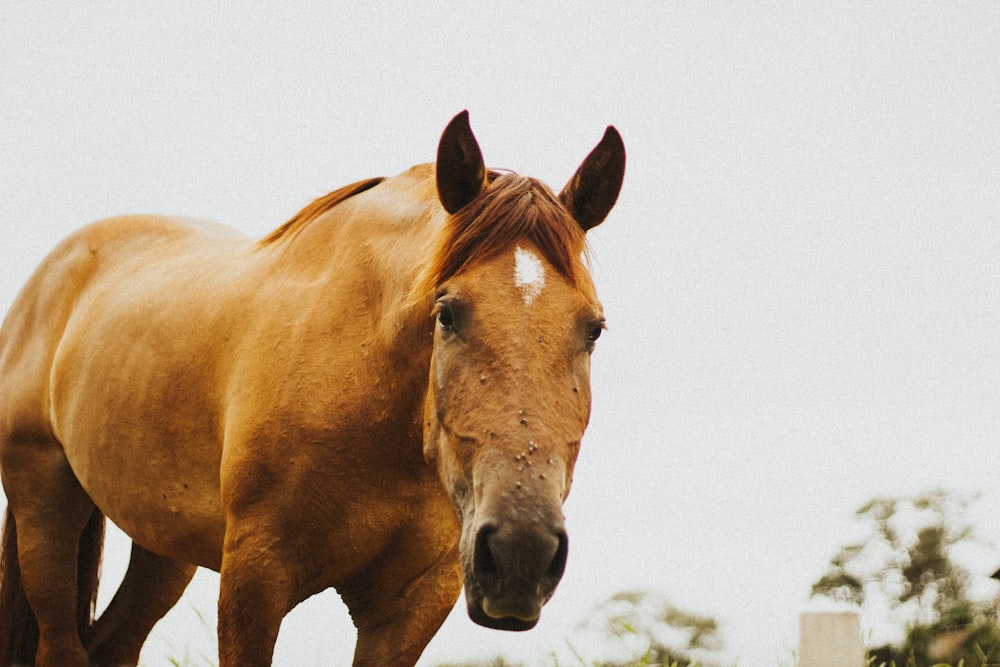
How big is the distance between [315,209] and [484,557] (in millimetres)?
1897

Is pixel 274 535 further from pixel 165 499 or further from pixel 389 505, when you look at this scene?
pixel 165 499

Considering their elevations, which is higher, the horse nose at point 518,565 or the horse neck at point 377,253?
the horse neck at point 377,253

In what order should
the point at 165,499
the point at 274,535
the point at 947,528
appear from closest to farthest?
1. the point at 274,535
2. the point at 165,499
3. the point at 947,528

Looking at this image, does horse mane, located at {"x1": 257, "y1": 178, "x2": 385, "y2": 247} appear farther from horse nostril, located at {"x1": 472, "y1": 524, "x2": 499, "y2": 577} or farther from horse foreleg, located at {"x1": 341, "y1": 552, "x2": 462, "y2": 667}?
horse nostril, located at {"x1": 472, "y1": 524, "x2": 499, "y2": 577}

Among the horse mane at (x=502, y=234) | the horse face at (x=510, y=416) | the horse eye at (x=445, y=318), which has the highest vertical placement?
the horse mane at (x=502, y=234)

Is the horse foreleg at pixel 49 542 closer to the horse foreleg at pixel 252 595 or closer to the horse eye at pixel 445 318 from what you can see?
the horse foreleg at pixel 252 595

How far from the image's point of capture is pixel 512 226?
297 cm

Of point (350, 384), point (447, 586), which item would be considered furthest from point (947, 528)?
point (350, 384)

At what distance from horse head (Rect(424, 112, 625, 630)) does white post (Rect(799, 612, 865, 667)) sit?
1526 millimetres

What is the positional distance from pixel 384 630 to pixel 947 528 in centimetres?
678

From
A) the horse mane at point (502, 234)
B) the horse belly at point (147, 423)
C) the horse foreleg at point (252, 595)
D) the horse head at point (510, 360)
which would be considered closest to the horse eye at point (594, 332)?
the horse head at point (510, 360)

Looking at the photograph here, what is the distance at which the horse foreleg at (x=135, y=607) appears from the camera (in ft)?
16.8

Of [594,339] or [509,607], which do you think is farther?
[594,339]

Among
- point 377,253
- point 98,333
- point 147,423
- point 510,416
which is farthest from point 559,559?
point 98,333
